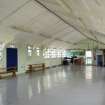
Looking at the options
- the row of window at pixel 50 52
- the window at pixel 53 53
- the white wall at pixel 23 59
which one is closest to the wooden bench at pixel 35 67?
the white wall at pixel 23 59

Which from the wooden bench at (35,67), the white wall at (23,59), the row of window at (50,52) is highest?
the row of window at (50,52)

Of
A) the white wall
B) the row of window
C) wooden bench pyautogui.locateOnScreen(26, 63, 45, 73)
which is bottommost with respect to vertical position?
wooden bench pyautogui.locateOnScreen(26, 63, 45, 73)

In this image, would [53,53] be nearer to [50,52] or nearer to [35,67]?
[50,52]

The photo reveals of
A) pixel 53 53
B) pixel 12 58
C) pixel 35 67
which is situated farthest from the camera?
pixel 53 53

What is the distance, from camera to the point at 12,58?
12.5 m

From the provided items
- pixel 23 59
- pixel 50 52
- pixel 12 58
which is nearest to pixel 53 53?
pixel 50 52

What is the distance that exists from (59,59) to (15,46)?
389 inches

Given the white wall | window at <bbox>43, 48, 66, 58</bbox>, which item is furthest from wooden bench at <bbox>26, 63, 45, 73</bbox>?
window at <bbox>43, 48, 66, 58</bbox>

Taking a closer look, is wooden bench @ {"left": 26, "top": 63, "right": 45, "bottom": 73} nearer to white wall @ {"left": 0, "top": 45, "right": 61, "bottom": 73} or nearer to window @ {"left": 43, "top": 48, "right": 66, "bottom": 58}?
white wall @ {"left": 0, "top": 45, "right": 61, "bottom": 73}

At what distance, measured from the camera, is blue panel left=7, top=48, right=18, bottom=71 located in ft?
39.6

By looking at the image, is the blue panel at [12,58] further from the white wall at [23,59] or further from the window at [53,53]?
the window at [53,53]

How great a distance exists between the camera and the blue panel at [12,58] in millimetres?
12080

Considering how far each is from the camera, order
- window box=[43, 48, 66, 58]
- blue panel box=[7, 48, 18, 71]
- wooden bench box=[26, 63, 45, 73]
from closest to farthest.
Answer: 1. blue panel box=[7, 48, 18, 71]
2. wooden bench box=[26, 63, 45, 73]
3. window box=[43, 48, 66, 58]

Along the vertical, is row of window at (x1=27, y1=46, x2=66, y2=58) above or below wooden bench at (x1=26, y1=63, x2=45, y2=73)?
above
